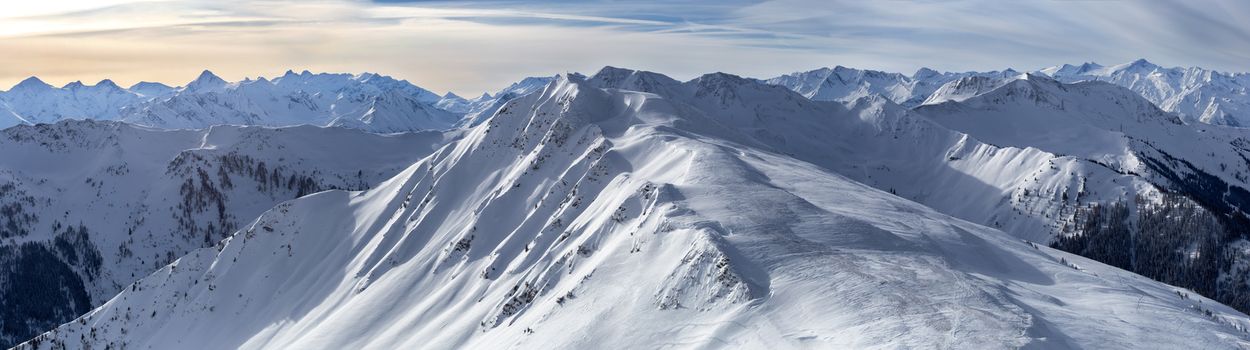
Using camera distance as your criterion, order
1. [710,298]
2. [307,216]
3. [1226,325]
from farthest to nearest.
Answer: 1. [307,216]
2. [710,298]
3. [1226,325]

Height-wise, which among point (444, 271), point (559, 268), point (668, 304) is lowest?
point (444, 271)

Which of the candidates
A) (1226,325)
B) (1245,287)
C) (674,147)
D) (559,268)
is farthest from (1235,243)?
(559,268)

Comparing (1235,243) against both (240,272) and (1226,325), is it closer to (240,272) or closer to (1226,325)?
(1226,325)

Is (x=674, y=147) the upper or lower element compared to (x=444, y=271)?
upper

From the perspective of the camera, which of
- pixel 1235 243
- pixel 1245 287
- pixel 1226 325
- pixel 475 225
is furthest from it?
pixel 1235 243

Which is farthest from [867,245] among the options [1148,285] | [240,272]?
[240,272]

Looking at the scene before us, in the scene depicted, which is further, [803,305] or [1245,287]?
[1245,287]
